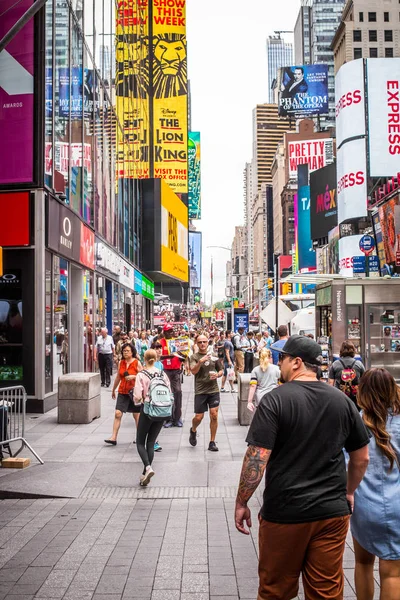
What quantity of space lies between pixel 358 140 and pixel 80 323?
36768 millimetres

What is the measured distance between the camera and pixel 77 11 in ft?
67.8

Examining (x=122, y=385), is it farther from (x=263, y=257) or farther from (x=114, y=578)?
(x=263, y=257)

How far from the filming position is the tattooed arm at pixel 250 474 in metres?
3.70

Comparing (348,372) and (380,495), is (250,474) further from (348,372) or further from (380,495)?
(348,372)

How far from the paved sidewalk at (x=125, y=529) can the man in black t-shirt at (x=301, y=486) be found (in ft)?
4.97

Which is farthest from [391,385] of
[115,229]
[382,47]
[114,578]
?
[382,47]

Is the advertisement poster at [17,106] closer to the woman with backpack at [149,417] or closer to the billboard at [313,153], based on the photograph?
the woman with backpack at [149,417]

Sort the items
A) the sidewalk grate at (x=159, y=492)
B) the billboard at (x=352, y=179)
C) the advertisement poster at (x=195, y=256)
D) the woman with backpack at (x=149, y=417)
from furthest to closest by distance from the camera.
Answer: the advertisement poster at (x=195, y=256), the billboard at (x=352, y=179), the woman with backpack at (x=149, y=417), the sidewalk grate at (x=159, y=492)

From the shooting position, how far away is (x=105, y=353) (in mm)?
21047

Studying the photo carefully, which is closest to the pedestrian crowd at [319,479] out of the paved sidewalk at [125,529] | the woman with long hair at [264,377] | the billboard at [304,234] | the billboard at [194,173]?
the paved sidewalk at [125,529]

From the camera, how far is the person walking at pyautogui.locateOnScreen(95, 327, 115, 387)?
20.9 meters

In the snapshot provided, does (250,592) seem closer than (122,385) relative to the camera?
Yes

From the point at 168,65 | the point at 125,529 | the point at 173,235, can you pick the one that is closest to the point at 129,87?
the point at 173,235

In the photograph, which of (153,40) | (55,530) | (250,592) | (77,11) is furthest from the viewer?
(153,40)
